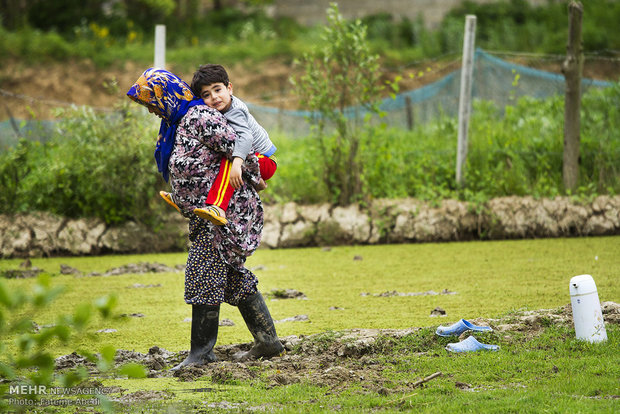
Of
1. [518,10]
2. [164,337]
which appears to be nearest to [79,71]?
[518,10]

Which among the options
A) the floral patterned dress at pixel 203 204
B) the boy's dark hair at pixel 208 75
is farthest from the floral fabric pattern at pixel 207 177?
the boy's dark hair at pixel 208 75

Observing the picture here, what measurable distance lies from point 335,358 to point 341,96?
5667 millimetres

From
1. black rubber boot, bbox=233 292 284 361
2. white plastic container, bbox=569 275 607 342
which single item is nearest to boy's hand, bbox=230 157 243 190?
black rubber boot, bbox=233 292 284 361

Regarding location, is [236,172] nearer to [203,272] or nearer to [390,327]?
[203,272]

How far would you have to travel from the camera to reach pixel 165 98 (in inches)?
158

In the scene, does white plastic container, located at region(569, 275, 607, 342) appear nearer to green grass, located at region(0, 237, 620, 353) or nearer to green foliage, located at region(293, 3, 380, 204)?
green grass, located at region(0, 237, 620, 353)

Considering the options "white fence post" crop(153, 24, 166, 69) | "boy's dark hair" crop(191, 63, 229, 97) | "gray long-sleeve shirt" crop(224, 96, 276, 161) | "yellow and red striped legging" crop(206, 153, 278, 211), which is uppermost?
"white fence post" crop(153, 24, 166, 69)

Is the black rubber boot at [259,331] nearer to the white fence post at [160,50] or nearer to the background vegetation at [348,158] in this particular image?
the background vegetation at [348,158]

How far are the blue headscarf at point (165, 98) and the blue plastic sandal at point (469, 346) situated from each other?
1.81 metres

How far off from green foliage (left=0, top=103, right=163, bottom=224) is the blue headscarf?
4.58 m

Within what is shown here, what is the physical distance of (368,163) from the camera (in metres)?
9.28

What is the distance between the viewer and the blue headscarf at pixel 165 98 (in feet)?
13.1

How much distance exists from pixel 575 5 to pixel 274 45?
13933 millimetres

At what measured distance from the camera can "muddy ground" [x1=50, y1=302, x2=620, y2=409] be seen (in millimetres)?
3449
